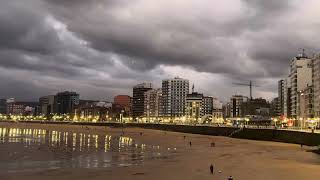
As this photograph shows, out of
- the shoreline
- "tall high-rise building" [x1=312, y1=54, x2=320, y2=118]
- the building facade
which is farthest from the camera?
the building facade

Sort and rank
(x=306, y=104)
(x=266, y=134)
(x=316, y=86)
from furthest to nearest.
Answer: (x=306, y=104), (x=316, y=86), (x=266, y=134)

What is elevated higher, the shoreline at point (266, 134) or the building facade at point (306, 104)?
the building facade at point (306, 104)

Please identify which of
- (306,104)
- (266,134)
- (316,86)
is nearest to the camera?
(266,134)

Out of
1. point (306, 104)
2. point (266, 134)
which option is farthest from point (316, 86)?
point (266, 134)

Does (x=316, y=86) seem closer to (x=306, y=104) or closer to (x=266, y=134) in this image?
(x=306, y=104)

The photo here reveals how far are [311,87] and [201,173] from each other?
14675 centimetres

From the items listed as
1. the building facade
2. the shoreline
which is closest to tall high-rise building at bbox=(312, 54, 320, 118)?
the building facade

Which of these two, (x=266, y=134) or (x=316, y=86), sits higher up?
(x=316, y=86)

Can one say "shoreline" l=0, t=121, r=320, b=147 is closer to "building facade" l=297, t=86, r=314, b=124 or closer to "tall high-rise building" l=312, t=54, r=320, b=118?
"building facade" l=297, t=86, r=314, b=124

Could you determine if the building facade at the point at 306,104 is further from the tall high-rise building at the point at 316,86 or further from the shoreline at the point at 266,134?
the shoreline at the point at 266,134

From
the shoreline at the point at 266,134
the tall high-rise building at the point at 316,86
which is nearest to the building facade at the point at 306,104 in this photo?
the tall high-rise building at the point at 316,86

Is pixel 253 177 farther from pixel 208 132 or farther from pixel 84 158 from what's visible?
pixel 208 132

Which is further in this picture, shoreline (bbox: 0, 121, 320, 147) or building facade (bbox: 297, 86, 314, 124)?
building facade (bbox: 297, 86, 314, 124)

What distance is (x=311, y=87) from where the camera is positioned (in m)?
183
